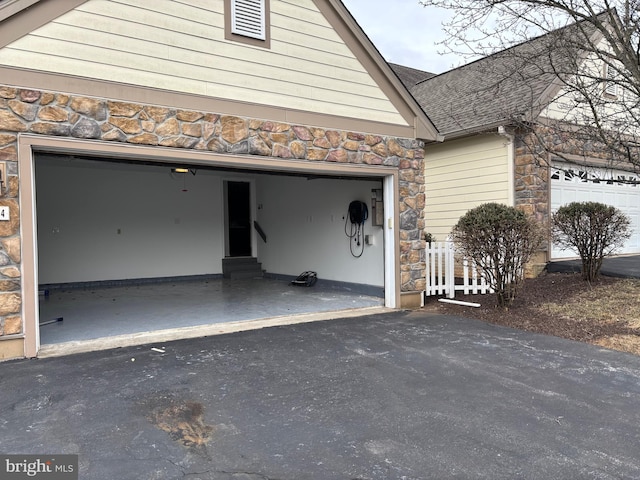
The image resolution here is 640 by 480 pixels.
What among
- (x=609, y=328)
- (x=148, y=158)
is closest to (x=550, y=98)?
(x=609, y=328)

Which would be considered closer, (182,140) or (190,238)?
(182,140)

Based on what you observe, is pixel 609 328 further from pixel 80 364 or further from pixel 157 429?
pixel 80 364

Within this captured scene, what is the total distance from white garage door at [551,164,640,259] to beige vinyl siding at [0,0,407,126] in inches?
188

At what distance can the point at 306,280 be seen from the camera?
10.6m

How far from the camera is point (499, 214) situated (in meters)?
6.67

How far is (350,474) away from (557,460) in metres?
1.27

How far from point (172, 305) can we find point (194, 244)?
4208 mm

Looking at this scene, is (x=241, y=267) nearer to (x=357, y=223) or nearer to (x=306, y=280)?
(x=306, y=280)

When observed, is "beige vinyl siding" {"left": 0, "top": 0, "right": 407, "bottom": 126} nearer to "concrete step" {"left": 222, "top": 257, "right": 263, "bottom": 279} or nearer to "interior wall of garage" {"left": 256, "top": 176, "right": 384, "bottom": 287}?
"interior wall of garage" {"left": 256, "top": 176, "right": 384, "bottom": 287}

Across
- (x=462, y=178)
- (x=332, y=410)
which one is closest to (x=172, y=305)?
(x=332, y=410)

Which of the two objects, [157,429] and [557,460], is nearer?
[557,460]

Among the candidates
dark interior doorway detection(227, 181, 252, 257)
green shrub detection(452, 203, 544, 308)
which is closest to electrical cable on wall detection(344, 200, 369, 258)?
green shrub detection(452, 203, 544, 308)

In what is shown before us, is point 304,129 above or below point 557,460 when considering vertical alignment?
above

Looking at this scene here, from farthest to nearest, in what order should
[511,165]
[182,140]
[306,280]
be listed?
[306,280] → [511,165] → [182,140]
